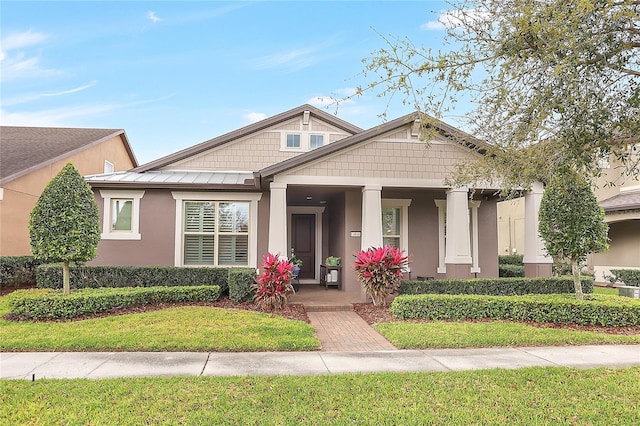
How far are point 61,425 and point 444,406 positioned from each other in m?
3.68

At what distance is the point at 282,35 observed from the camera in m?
11.1

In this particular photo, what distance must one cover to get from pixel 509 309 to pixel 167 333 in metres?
6.92

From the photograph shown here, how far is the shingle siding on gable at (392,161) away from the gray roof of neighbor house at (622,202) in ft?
29.7

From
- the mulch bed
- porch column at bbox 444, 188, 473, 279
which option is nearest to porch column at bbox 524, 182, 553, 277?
porch column at bbox 444, 188, 473, 279

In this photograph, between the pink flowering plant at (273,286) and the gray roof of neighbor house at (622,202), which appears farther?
the gray roof of neighbor house at (622,202)

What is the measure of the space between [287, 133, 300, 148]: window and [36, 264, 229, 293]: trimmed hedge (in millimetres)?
6479

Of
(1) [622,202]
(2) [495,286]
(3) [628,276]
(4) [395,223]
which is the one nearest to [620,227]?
(1) [622,202]

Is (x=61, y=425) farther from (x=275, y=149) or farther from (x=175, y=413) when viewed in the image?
(x=275, y=149)

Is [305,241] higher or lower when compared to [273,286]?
higher

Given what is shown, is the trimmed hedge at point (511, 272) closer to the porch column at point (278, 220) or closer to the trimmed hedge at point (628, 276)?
the trimmed hedge at point (628, 276)

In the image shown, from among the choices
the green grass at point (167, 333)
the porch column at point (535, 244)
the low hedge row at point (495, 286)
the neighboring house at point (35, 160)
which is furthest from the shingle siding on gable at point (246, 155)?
the porch column at point (535, 244)

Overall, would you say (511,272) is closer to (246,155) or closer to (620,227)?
(620,227)

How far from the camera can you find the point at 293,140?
15891mm

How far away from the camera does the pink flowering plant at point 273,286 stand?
9.27 metres
